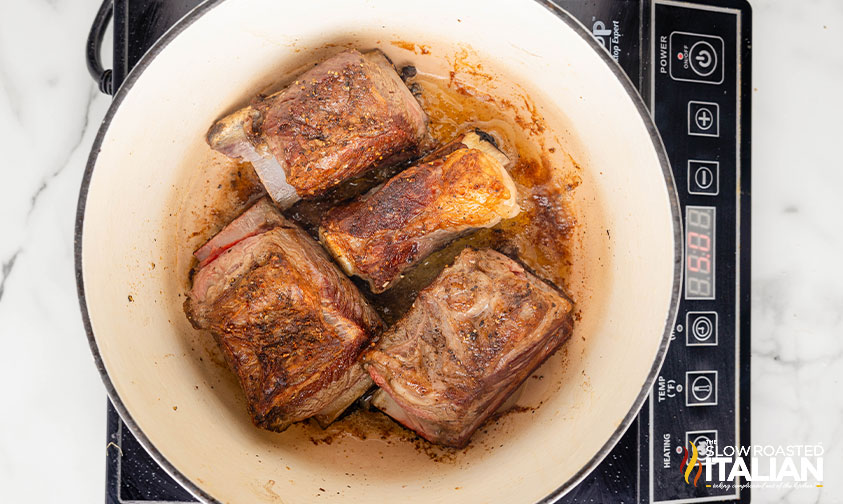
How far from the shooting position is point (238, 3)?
5.35 feet

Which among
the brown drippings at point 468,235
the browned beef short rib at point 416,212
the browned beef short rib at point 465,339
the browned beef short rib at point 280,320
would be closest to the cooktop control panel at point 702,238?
the brown drippings at point 468,235

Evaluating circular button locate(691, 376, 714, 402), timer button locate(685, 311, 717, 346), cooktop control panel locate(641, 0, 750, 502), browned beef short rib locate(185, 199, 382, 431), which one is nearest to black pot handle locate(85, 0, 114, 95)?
browned beef short rib locate(185, 199, 382, 431)

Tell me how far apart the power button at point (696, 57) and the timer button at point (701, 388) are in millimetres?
994

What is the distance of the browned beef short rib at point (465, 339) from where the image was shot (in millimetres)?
1818

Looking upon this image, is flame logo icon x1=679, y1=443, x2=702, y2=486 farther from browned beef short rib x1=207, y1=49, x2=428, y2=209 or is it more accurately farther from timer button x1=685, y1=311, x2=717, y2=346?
browned beef short rib x1=207, y1=49, x2=428, y2=209

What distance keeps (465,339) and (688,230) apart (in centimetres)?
85

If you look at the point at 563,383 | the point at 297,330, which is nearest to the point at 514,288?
the point at 563,383

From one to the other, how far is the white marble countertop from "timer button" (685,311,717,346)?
545mm

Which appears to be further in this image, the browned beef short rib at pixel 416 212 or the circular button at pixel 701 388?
the circular button at pixel 701 388

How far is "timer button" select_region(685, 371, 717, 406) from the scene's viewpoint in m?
1.97

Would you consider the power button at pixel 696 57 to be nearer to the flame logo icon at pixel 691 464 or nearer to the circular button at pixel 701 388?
the circular button at pixel 701 388

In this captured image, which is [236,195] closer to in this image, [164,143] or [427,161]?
[164,143]
